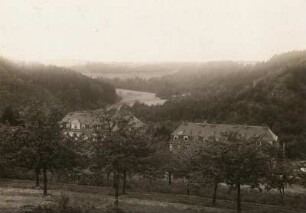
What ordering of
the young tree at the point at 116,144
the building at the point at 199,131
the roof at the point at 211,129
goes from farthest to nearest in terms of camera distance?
1. the building at the point at 199,131
2. the roof at the point at 211,129
3. the young tree at the point at 116,144

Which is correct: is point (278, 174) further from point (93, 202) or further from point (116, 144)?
point (93, 202)

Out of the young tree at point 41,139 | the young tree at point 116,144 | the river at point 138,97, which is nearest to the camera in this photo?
the young tree at point 116,144

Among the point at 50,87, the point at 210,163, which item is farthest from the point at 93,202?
the point at 50,87

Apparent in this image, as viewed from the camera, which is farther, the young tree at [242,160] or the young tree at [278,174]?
the young tree at [278,174]

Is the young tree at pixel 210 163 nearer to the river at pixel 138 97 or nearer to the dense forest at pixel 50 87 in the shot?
the dense forest at pixel 50 87

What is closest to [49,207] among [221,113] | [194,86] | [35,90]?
[35,90]

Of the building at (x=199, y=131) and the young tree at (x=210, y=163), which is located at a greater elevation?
the young tree at (x=210, y=163)

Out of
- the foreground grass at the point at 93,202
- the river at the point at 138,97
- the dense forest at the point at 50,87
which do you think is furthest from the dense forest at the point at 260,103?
the foreground grass at the point at 93,202
